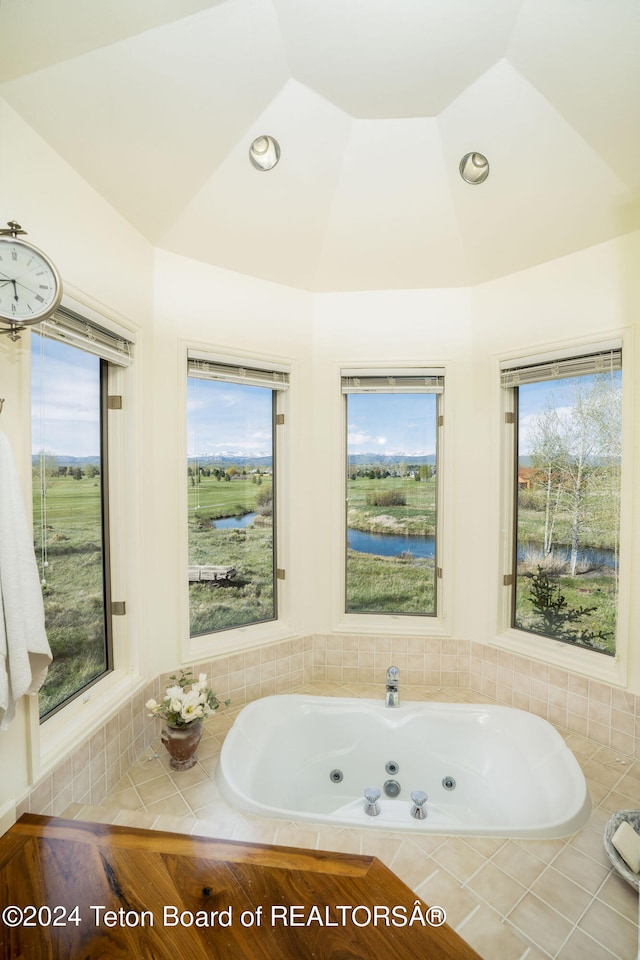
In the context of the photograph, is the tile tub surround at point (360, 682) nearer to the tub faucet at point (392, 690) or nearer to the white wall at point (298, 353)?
the white wall at point (298, 353)

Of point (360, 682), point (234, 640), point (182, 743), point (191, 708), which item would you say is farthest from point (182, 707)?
point (360, 682)

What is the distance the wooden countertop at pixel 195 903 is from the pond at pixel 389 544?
1.71 meters

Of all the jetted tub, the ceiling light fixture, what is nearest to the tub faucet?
the jetted tub

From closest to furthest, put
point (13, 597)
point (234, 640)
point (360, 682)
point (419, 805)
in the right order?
point (13, 597) → point (419, 805) → point (234, 640) → point (360, 682)

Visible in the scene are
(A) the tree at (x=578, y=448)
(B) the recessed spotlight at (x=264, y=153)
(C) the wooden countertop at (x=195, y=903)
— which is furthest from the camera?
(A) the tree at (x=578, y=448)

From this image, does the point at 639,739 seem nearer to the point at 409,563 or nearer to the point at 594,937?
the point at 594,937

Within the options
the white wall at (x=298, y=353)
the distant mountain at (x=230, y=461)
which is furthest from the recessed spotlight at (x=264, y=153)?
the distant mountain at (x=230, y=461)

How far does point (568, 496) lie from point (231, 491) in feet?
6.00

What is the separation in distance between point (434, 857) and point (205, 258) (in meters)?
2.75

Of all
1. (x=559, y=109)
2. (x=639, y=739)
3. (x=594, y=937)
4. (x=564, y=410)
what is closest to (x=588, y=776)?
(x=639, y=739)

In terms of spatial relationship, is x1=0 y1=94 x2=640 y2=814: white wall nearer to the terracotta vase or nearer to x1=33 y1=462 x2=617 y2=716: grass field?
x1=33 y1=462 x2=617 y2=716: grass field

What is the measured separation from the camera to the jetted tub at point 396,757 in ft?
6.95

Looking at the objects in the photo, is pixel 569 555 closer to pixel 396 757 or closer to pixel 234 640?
pixel 396 757

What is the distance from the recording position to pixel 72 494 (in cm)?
187
